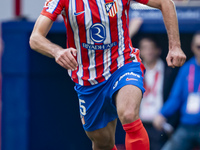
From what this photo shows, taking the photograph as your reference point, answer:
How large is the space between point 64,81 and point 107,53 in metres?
3.90

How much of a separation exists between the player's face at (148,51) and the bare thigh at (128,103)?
3138 millimetres

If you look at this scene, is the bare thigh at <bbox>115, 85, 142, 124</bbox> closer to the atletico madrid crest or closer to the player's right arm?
the player's right arm

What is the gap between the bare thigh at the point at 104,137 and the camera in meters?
4.84

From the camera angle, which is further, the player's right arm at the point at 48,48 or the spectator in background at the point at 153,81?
the spectator in background at the point at 153,81

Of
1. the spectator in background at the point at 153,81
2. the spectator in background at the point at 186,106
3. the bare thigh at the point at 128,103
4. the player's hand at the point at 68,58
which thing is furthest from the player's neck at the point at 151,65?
the player's hand at the point at 68,58

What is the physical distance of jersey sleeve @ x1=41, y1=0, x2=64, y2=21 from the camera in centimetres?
423

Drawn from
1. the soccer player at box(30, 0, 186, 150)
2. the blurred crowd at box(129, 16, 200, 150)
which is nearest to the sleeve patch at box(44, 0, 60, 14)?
the soccer player at box(30, 0, 186, 150)

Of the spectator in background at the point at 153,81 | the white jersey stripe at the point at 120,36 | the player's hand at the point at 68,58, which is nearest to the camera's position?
the player's hand at the point at 68,58

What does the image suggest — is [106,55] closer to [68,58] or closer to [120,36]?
[120,36]

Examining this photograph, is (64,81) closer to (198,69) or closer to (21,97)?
(21,97)

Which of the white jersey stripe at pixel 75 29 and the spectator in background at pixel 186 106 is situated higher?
the white jersey stripe at pixel 75 29

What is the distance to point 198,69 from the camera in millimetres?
7047

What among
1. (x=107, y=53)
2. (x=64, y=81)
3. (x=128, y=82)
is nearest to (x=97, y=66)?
(x=107, y=53)

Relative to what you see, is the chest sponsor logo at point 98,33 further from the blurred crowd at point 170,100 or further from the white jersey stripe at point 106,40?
the blurred crowd at point 170,100
